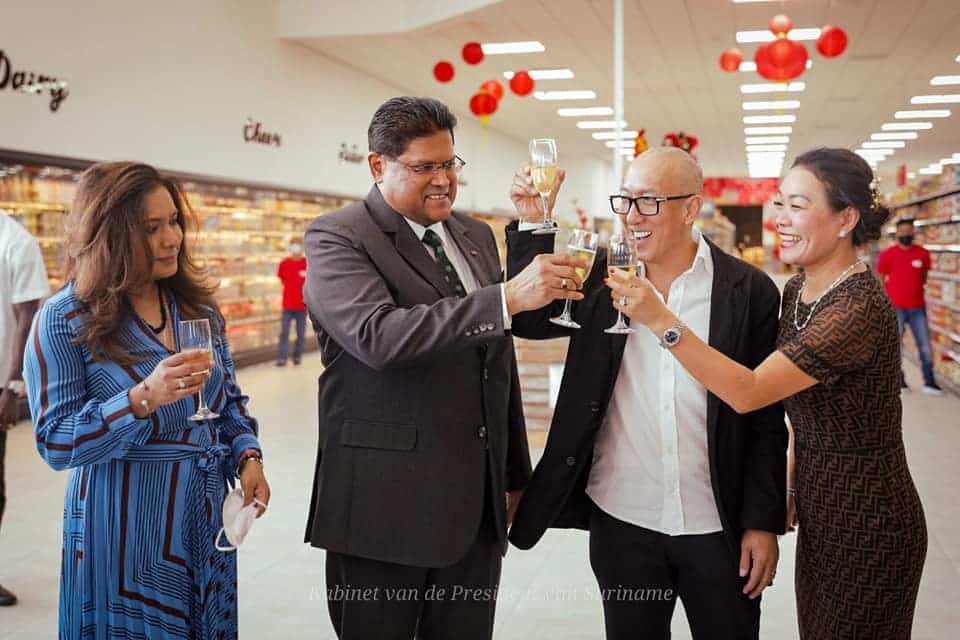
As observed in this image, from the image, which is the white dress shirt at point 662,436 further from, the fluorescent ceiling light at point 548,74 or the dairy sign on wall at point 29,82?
the fluorescent ceiling light at point 548,74

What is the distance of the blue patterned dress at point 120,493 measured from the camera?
1.93 meters

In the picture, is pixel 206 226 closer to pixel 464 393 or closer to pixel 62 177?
pixel 62 177

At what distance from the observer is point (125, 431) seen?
6.30ft

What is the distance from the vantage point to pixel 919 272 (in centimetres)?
902

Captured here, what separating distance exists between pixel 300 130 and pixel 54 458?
35.2 ft

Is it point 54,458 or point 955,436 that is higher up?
point 54,458

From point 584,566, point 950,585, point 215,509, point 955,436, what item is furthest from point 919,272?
point 215,509

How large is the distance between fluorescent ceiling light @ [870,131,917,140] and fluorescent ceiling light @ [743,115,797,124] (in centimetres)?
363

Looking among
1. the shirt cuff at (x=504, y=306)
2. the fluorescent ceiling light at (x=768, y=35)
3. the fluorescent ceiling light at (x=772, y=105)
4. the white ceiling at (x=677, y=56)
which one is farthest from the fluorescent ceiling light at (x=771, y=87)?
the shirt cuff at (x=504, y=306)

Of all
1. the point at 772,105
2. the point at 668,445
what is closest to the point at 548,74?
the point at 772,105

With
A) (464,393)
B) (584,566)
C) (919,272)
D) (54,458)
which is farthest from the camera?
(919,272)

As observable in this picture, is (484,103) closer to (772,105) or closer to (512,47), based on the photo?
(512,47)

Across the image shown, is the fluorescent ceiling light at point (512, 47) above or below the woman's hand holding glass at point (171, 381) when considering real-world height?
above

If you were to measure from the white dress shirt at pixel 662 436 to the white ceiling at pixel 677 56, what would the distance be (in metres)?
8.44
